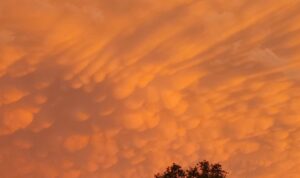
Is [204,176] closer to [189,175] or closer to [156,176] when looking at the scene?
[189,175]

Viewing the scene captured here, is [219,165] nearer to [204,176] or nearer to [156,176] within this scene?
[204,176]

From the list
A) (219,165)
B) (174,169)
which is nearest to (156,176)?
(174,169)

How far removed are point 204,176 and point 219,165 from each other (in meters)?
2.87

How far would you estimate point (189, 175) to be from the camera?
276ft

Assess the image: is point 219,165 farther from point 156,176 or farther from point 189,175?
point 156,176

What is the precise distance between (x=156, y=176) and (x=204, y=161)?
808 cm

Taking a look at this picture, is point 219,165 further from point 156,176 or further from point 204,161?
point 156,176

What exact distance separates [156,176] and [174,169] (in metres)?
3.06

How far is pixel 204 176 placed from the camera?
274 ft

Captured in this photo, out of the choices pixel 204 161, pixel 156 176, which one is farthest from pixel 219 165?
pixel 156 176

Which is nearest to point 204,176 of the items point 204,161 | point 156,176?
point 204,161

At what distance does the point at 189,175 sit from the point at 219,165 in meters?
4.87

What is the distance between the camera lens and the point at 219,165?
8369 cm

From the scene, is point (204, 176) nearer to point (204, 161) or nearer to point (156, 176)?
point (204, 161)
